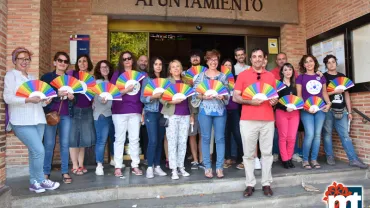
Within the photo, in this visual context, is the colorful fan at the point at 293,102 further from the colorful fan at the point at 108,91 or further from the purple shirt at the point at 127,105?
the colorful fan at the point at 108,91

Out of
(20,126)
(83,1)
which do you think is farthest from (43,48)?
(20,126)

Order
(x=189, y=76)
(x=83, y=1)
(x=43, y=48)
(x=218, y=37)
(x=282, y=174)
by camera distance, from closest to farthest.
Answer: (x=282, y=174) < (x=189, y=76) < (x=43, y=48) < (x=83, y=1) < (x=218, y=37)

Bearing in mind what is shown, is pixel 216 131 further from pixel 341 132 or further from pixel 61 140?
pixel 341 132

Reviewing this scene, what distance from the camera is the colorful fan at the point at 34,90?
3442 millimetres

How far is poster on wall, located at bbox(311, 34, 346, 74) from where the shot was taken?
5.61 metres

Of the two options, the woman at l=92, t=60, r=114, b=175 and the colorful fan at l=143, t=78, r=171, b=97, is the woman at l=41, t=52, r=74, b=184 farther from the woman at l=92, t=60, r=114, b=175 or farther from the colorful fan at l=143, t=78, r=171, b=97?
the colorful fan at l=143, t=78, r=171, b=97

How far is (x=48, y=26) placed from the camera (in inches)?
221

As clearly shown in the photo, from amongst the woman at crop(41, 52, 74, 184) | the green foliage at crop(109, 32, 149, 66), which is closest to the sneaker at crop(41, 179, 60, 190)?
the woman at crop(41, 52, 74, 184)

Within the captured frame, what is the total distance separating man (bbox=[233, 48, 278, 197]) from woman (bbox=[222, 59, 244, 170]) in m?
0.90

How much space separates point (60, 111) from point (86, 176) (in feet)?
3.72

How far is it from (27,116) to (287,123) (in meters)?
3.75

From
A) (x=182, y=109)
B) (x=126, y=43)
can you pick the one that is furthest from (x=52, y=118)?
(x=126, y=43)

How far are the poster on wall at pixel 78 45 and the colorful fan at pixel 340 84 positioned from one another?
15.5ft

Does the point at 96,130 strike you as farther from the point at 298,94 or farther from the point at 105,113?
the point at 298,94
